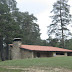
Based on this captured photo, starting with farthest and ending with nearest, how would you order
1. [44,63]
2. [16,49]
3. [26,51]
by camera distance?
[16,49]
[26,51]
[44,63]

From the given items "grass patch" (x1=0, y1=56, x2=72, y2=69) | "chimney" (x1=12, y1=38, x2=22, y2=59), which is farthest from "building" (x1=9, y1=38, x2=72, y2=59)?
"grass patch" (x1=0, y1=56, x2=72, y2=69)

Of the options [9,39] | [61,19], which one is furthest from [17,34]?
[61,19]

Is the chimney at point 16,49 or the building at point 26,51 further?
the chimney at point 16,49

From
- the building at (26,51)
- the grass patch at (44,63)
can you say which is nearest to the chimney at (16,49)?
the building at (26,51)

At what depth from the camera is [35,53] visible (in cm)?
2992

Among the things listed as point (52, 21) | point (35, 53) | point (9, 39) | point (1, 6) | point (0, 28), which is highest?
point (1, 6)

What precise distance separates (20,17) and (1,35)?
10.7 meters

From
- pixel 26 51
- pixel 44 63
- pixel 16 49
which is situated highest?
A: pixel 16 49

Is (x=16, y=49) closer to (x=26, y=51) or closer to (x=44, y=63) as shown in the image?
(x=26, y=51)

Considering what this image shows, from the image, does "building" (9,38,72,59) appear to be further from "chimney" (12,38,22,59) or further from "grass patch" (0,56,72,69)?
"grass patch" (0,56,72,69)

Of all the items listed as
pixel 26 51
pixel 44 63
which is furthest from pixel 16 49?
pixel 44 63

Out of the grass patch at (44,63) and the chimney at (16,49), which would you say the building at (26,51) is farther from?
the grass patch at (44,63)

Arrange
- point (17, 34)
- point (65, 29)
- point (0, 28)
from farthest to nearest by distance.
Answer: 1. point (65, 29)
2. point (17, 34)
3. point (0, 28)

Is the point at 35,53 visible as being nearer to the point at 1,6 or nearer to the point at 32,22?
the point at 1,6
